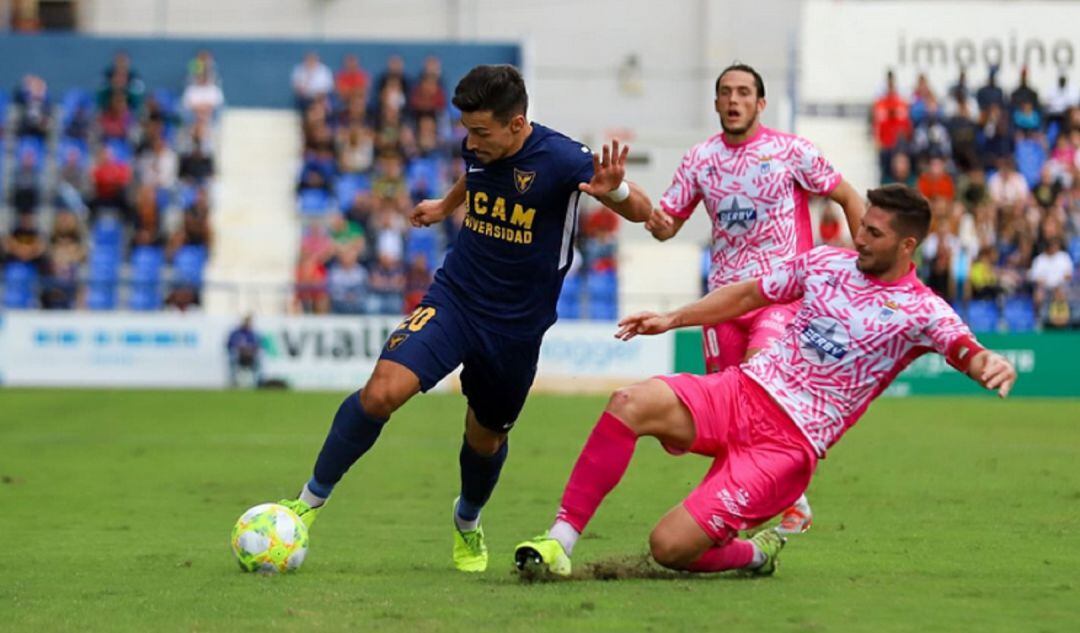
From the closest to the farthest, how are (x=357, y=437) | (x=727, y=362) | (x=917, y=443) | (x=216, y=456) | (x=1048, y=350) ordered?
(x=357, y=437) → (x=727, y=362) → (x=216, y=456) → (x=917, y=443) → (x=1048, y=350)

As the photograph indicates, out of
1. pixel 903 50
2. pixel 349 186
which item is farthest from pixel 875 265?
pixel 903 50

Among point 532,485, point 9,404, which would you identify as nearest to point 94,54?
point 9,404

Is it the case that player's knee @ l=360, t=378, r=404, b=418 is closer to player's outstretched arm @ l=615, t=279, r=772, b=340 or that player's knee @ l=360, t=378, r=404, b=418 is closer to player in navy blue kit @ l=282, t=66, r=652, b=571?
player in navy blue kit @ l=282, t=66, r=652, b=571

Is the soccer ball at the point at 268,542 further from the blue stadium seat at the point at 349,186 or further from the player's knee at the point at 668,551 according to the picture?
the blue stadium seat at the point at 349,186

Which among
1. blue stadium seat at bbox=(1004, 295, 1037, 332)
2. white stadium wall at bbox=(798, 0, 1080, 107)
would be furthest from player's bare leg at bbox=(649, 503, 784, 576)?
white stadium wall at bbox=(798, 0, 1080, 107)

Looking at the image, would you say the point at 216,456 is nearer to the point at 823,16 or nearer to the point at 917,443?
the point at 917,443

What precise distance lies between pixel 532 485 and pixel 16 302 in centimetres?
1743

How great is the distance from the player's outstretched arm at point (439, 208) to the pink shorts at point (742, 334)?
169 cm

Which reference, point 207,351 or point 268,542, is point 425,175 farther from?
point 268,542

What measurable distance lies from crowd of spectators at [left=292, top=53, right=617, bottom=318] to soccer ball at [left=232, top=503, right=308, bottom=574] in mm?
19176

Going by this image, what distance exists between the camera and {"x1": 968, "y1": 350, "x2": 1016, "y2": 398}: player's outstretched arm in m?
7.00

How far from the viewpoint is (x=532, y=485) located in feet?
44.6

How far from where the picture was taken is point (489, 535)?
10.4 metres

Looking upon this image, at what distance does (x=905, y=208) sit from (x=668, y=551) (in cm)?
181
